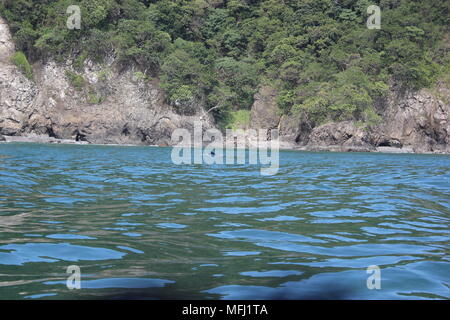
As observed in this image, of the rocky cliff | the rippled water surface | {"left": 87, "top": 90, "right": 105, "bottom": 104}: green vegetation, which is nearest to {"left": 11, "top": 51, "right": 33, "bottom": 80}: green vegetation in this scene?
the rocky cliff

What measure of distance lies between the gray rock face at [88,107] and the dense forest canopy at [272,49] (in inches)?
60.3

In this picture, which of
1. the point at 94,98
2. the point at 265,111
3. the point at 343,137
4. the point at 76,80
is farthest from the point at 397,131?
the point at 76,80

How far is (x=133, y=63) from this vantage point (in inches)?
1719

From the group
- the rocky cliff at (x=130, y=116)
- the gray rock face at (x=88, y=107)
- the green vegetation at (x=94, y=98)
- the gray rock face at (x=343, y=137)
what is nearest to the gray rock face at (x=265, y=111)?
the rocky cliff at (x=130, y=116)

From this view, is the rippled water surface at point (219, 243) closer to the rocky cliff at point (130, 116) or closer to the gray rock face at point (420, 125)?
the rocky cliff at point (130, 116)

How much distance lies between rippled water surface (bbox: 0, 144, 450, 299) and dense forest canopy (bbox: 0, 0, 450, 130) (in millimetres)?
33369

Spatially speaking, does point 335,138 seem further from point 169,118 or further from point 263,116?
point 169,118

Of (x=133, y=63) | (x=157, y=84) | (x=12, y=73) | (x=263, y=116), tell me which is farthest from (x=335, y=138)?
(x=12, y=73)

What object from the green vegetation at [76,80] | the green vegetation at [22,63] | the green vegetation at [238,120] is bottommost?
the green vegetation at [238,120]

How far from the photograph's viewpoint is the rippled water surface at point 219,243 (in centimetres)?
293

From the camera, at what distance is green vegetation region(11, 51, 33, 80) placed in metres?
40.6

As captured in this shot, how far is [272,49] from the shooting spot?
45.8 m

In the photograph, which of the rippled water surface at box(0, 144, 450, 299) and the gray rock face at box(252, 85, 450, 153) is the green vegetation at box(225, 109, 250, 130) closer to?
the gray rock face at box(252, 85, 450, 153)
